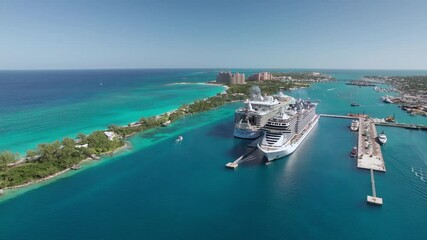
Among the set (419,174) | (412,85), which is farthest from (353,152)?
(412,85)

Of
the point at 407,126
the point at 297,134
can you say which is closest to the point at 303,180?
the point at 297,134

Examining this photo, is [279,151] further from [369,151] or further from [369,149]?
[369,149]

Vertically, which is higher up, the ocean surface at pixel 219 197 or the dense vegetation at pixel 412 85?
the dense vegetation at pixel 412 85

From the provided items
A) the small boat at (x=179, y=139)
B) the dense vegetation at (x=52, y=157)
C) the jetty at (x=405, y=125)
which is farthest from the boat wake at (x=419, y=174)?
the dense vegetation at (x=52, y=157)

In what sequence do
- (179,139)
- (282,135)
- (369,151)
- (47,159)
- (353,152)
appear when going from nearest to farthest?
(47,159) < (282,135) < (353,152) < (369,151) < (179,139)

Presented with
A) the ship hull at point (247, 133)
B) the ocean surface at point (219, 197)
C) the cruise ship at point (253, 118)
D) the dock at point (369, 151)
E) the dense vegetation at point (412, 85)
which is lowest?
the ocean surface at point (219, 197)

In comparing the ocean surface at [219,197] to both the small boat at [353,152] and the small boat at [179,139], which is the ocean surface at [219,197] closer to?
the small boat at [179,139]

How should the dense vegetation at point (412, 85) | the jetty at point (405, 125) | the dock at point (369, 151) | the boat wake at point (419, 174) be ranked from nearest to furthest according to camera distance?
the boat wake at point (419, 174) → the dock at point (369, 151) → the jetty at point (405, 125) → the dense vegetation at point (412, 85)

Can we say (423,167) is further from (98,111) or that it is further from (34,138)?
(98,111)

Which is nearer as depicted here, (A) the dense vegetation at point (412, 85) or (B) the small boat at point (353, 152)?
(B) the small boat at point (353, 152)

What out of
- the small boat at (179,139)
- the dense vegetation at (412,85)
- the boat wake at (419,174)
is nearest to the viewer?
the boat wake at (419,174)
